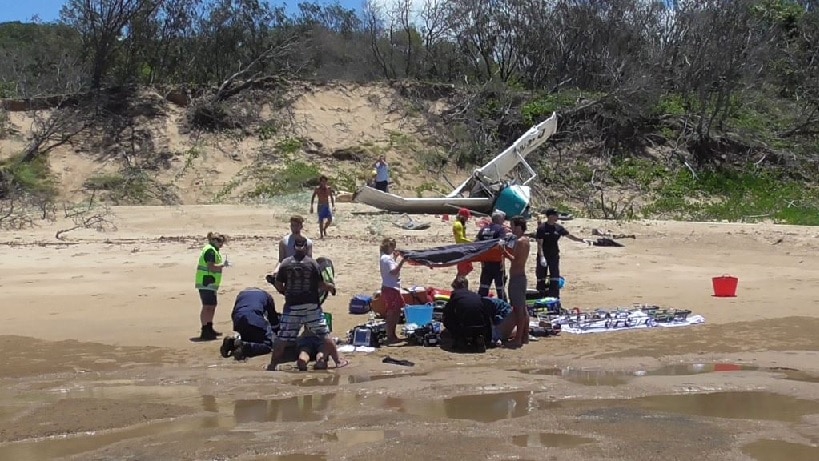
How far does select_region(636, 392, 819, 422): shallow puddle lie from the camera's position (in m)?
7.58

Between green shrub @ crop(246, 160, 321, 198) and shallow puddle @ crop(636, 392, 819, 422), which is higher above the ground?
green shrub @ crop(246, 160, 321, 198)

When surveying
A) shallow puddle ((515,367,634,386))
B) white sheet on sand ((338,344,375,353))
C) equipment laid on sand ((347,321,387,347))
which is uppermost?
equipment laid on sand ((347,321,387,347))

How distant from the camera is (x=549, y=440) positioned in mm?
6816

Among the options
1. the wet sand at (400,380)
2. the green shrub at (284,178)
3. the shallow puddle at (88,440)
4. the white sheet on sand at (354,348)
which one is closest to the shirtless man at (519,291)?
the wet sand at (400,380)

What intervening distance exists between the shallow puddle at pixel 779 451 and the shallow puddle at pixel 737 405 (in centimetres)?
74

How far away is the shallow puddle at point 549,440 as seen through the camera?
21.9 feet

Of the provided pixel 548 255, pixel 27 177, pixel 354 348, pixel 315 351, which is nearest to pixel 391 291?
pixel 354 348

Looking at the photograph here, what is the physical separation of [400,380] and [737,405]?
2912 mm

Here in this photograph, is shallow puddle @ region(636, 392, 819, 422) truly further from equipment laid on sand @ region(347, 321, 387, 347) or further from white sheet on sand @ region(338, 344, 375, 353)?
equipment laid on sand @ region(347, 321, 387, 347)

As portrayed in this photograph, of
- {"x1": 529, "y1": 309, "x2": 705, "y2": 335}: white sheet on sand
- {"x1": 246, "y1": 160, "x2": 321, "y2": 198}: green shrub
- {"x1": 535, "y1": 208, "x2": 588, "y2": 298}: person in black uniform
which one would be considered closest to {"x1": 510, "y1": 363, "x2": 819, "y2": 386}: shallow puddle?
{"x1": 529, "y1": 309, "x2": 705, "y2": 335}: white sheet on sand

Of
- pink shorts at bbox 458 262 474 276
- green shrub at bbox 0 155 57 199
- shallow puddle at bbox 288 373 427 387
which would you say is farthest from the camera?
green shrub at bbox 0 155 57 199

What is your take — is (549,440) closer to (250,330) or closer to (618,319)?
(250,330)

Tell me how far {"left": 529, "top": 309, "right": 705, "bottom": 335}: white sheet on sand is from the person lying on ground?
2982 millimetres

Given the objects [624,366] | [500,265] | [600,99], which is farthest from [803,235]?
[600,99]
